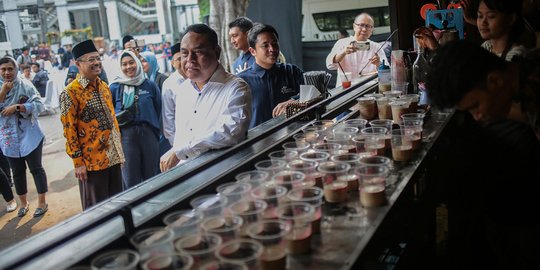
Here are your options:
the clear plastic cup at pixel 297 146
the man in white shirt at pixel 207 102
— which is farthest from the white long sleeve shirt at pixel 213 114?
the clear plastic cup at pixel 297 146

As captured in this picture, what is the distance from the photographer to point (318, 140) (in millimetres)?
2691

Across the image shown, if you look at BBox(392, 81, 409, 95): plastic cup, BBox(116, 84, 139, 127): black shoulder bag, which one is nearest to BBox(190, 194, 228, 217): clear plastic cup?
BBox(392, 81, 409, 95): plastic cup

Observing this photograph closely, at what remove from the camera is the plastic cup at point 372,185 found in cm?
201

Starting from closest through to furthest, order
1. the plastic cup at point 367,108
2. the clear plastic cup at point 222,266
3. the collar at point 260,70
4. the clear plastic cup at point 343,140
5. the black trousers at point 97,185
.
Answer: the clear plastic cup at point 222,266 → the clear plastic cup at point 343,140 → the plastic cup at point 367,108 → the collar at point 260,70 → the black trousers at point 97,185

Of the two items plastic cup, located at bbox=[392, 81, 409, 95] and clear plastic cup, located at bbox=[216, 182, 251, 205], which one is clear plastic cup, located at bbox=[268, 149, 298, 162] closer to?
clear plastic cup, located at bbox=[216, 182, 251, 205]

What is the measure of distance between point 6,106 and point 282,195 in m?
5.91

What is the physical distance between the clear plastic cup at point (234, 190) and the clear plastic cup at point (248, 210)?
0.04 metres

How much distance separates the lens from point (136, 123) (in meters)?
5.53

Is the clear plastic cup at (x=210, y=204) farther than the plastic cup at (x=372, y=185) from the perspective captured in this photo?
No

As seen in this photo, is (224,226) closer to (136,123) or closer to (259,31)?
(259,31)

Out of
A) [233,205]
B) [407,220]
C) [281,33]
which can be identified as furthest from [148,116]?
[281,33]

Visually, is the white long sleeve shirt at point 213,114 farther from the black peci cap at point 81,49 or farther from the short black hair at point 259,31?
the black peci cap at point 81,49

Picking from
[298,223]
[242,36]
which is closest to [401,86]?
[298,223]

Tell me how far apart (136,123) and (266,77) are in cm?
168
